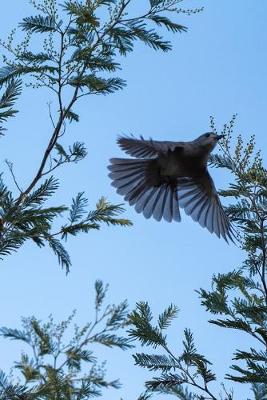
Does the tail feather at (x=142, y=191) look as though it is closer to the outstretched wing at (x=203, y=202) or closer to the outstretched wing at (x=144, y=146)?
the outstretched wing at (x=203, y=202)

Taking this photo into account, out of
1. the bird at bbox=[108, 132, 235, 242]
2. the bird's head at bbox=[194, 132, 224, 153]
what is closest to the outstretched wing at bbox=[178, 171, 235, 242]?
the bird at bbox=[108, 132, 235, 242]

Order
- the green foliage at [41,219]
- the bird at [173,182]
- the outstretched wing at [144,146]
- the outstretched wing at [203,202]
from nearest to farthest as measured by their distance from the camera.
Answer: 1. the green foliage at [41,219]
2. the outstretched wing at [144,146]
3. the bird at [173,182]
4. the outstretched wing at [203,202]

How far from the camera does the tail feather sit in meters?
6.52

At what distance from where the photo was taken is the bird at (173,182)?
5.96 meters

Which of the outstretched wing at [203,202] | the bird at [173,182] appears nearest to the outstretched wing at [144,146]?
the bird at [173,182]

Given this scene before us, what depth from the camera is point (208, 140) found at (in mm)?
5805

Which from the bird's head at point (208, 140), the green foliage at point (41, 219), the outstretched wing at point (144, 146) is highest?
the bird's head at point (208, 140)

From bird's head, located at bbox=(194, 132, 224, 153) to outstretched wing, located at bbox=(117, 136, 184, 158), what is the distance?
0.15 m

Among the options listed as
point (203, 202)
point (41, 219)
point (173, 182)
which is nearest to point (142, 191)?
point (173, 182)

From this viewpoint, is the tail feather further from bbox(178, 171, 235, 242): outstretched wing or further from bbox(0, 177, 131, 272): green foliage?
bbox(0, 177, 131, 272): green foliage

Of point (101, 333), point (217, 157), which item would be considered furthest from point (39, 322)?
point (217, 157)

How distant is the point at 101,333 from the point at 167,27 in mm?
2016

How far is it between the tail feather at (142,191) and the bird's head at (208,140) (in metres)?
0.61

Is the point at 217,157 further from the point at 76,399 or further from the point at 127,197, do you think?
the point at 76,399
